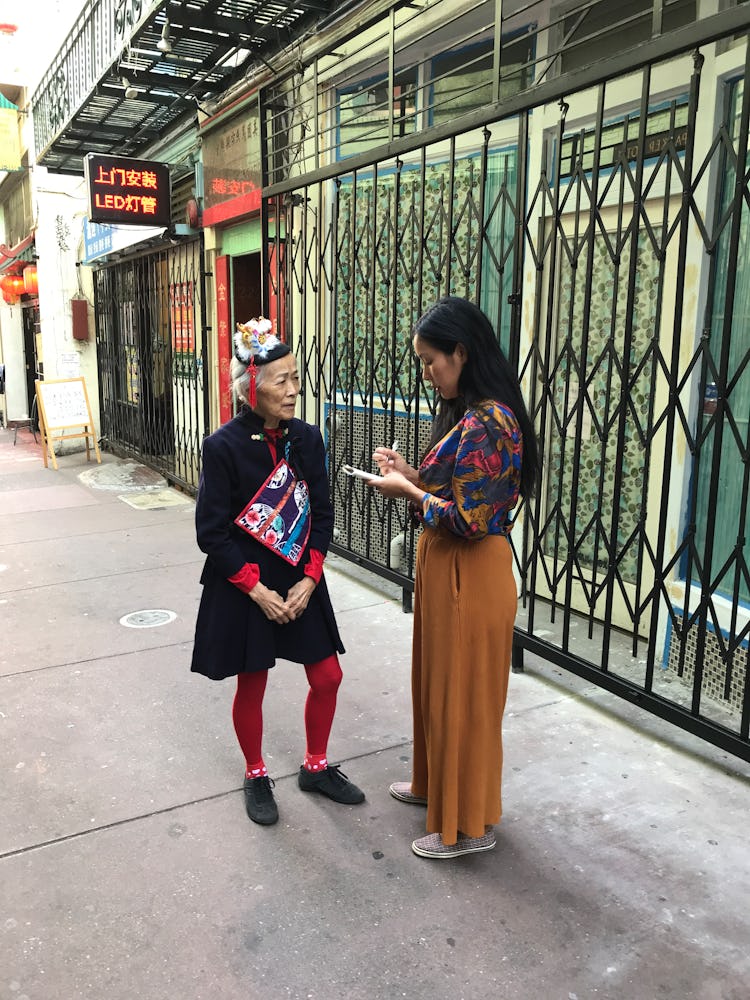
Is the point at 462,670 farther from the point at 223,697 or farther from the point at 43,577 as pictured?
the point at 43,577

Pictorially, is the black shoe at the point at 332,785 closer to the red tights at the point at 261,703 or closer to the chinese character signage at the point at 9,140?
the red tights at the point at 261,703

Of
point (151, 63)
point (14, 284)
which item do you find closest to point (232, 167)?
point (151, 63)

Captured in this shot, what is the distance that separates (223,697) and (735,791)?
2515mm

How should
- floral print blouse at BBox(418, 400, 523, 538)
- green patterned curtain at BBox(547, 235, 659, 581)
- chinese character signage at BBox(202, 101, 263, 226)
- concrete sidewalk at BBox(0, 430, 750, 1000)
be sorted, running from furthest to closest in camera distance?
1. chinese character signage at BBox(202, 101, 263, 226)
2. green patterned curtain at BBox(547, 235, 659, 581)
3. floral print blouse at BBox(418, 400, 523, 538)
4. concrete sidewalk at BBox(0, 430, 750, 1000)

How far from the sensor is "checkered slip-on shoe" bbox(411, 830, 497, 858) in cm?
283

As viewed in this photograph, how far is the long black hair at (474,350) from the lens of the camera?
8.34 feet

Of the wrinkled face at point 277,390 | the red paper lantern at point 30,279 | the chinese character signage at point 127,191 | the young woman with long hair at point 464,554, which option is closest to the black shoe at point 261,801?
the young woman with long hair at point 464,554

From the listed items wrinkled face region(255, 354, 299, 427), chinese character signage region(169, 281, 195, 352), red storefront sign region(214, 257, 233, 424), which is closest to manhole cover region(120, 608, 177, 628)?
wrinkled face region(255, 354, 299, 427)

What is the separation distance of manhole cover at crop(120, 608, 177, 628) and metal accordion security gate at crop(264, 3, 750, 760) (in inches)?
56.0

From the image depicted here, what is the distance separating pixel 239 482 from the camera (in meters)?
2.88

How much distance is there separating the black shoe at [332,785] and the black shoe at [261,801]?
16 cm

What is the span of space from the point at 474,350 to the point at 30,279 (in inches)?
545

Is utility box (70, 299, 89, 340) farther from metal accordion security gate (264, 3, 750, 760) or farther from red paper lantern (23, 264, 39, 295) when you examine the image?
metal accordion security gate (264, 3, 750, 760)

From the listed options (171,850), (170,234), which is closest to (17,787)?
(171,850)
